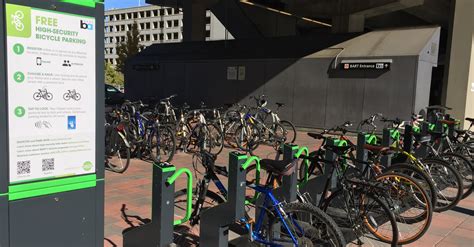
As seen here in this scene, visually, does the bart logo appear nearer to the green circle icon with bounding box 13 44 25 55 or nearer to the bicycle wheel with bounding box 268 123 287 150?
the green circle icon with bounding box 13 44 25 55

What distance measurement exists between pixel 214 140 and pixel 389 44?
7060mm

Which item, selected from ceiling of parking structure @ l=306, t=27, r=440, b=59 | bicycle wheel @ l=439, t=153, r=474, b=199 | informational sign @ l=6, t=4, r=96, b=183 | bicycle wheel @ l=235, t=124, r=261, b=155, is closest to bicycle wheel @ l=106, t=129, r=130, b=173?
bicycle wheel @ l=235, t=124, r=261, b=155

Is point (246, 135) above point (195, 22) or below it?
below

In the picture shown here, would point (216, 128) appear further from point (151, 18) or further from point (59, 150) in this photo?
point (151, 18)

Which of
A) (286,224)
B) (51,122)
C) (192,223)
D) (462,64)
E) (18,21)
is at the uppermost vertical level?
(462,64)

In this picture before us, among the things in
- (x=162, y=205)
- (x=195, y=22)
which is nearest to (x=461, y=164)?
(x=162, y=205)

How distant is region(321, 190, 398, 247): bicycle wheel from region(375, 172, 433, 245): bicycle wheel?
10.0 inches

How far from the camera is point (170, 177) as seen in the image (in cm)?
289

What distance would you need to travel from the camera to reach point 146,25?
88.9m

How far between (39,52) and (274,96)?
41.9ft

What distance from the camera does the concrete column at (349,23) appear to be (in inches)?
666

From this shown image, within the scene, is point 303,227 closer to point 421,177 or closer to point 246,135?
point 421,177

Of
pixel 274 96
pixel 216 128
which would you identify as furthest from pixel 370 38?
pixel 216 128

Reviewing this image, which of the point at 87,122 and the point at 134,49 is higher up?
the point at 134,49
